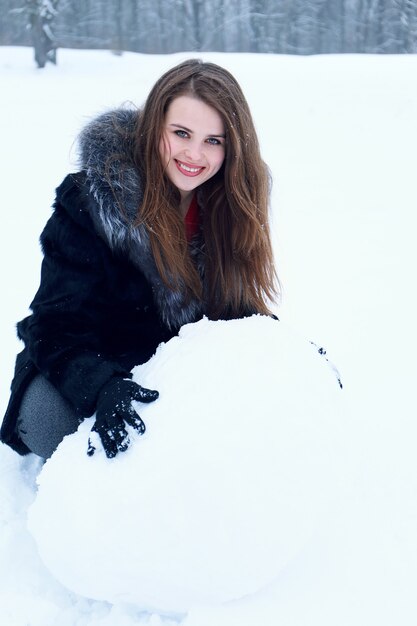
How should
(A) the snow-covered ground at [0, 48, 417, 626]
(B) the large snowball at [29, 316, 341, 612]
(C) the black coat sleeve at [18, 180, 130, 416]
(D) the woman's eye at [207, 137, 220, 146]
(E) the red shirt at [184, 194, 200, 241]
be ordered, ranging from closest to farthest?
1. (B) the large snowball at [29, 316, 341, 612]
2. (A) the snow-covered ground at [0, 48, 417, 626]
3. (C) the black coat sleeve at [18, 180, 130, 416]
4. (D) the woman's eye at [207, 137, 220, 146]
5. (E) the red shirt at [184, 194, 200, 241]

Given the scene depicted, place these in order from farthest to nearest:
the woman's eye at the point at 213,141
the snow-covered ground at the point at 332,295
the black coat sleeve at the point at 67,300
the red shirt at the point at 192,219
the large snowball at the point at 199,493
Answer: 1. the red shirt at the point at 192,219
2. the woman's eye at the point at 213,141
3. the black coat sleeve at the point at 67,300
4. the snow-covered ground at the point at 332,295
5. the large snowball at the point at 199,493

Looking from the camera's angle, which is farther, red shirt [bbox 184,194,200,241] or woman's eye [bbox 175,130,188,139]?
red shirt [bbox 184,194,200,241]

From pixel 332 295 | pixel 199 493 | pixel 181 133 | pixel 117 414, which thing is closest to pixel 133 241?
pixel 181 133

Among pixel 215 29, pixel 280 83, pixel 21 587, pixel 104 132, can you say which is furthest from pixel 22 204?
pixel 215 29

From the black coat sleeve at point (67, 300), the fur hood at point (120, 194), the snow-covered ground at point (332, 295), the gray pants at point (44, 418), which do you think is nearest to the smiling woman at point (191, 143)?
the fur hood at point (120, 194)

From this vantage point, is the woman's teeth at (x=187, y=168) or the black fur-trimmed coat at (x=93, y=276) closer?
the black fur-trimmed coat at (x=93, y=276)

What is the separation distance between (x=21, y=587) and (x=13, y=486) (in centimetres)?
45

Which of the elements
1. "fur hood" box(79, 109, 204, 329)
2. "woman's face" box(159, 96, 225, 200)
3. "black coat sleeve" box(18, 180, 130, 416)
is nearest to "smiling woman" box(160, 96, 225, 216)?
"woman's face" box(159, 96, 225, 200)

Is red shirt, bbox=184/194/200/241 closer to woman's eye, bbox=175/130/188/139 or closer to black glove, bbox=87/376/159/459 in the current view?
woman's eye, bbox=175/130/188/139

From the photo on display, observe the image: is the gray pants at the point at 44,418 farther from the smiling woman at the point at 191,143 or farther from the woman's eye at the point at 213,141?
the woman's eye at the point at 213,141

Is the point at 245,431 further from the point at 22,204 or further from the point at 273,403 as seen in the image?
the point at 22,204

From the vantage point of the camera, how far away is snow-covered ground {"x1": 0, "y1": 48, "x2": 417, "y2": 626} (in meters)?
1.61

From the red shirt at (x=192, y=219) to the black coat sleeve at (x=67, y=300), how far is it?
1.35 ft

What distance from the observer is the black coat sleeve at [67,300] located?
1774 mm
